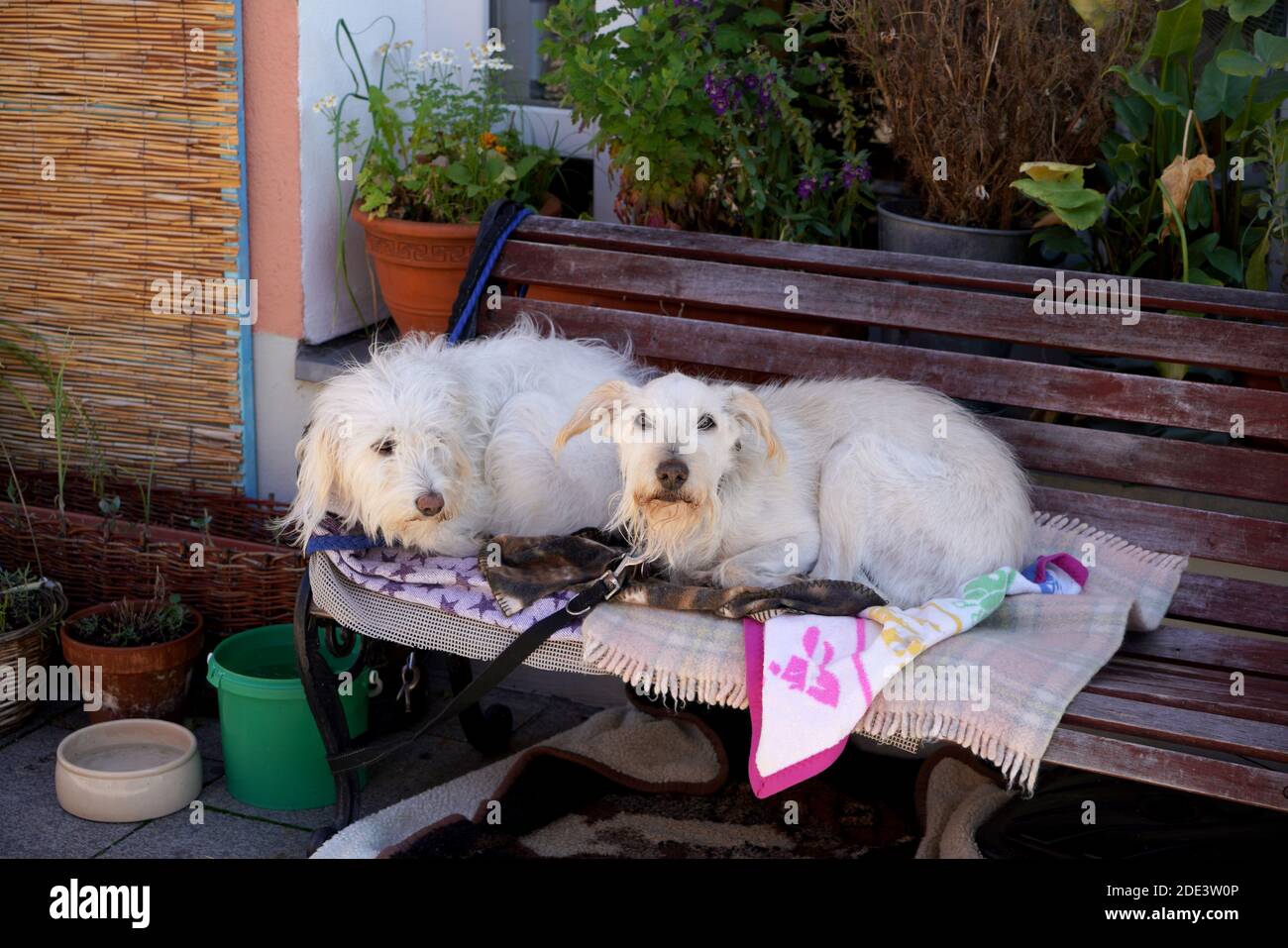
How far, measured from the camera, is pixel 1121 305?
374 cm

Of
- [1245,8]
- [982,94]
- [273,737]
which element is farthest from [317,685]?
[1245,8]

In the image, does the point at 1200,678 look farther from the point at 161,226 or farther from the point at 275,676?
the point at 161,226

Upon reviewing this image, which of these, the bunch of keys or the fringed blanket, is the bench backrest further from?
the bunch of keys

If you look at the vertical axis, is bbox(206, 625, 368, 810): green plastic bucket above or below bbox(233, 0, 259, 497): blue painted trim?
below

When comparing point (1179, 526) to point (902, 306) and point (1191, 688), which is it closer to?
point (1191, 688)

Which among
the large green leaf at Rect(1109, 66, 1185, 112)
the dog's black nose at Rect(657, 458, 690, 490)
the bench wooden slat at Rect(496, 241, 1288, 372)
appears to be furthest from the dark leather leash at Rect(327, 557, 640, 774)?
the large green leaf at Rect(1109, 66, 1185, 112)

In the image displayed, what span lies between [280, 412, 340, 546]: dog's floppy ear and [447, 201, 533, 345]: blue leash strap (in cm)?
87

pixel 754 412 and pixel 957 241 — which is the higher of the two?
A: pixel 957 241

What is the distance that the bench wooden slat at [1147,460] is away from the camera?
3559 millimetres

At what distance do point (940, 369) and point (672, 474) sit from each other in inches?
46.7

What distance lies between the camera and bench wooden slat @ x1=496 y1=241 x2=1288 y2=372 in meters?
3.62

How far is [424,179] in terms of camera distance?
479 centimetres

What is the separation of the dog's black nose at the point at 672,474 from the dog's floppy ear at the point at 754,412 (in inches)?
9.6

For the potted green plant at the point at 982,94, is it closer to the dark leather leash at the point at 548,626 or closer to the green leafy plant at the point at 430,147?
the green leafy plant at the point at 430,147
